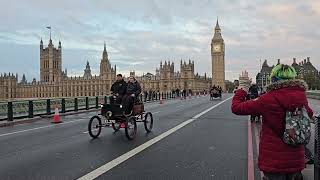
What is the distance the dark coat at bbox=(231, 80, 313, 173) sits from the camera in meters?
4.14

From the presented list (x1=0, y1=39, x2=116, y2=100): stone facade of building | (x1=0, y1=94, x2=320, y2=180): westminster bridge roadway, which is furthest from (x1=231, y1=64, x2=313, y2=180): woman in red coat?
(x1=0, y1=39, x2=116, y2=100): stone facade of building

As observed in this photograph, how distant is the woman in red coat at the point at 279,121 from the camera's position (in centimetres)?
414

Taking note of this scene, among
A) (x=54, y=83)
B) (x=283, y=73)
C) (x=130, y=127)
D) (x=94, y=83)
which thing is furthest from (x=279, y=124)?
(x=54, y=83)

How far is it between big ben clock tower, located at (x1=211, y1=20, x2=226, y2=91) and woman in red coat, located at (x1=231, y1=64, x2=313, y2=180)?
6380 inches

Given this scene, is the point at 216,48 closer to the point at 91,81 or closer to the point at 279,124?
the point at 91,81

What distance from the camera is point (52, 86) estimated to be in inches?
6043

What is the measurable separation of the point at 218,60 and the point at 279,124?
17577 centimetres

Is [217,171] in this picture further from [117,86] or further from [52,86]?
[52,86]

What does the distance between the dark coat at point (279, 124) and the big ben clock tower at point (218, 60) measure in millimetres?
162060

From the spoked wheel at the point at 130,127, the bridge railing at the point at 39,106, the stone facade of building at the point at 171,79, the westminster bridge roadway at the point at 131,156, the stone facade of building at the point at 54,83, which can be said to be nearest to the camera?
the westminster bridge roadway at the point at 131,156

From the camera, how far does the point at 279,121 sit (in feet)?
13.6

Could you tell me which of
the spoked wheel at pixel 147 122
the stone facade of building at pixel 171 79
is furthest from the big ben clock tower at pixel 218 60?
the spoked wheel at pixel 147 122

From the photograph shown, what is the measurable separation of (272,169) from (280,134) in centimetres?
33

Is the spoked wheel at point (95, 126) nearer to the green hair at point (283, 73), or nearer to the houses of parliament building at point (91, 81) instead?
the green hair at point (283, 73)
